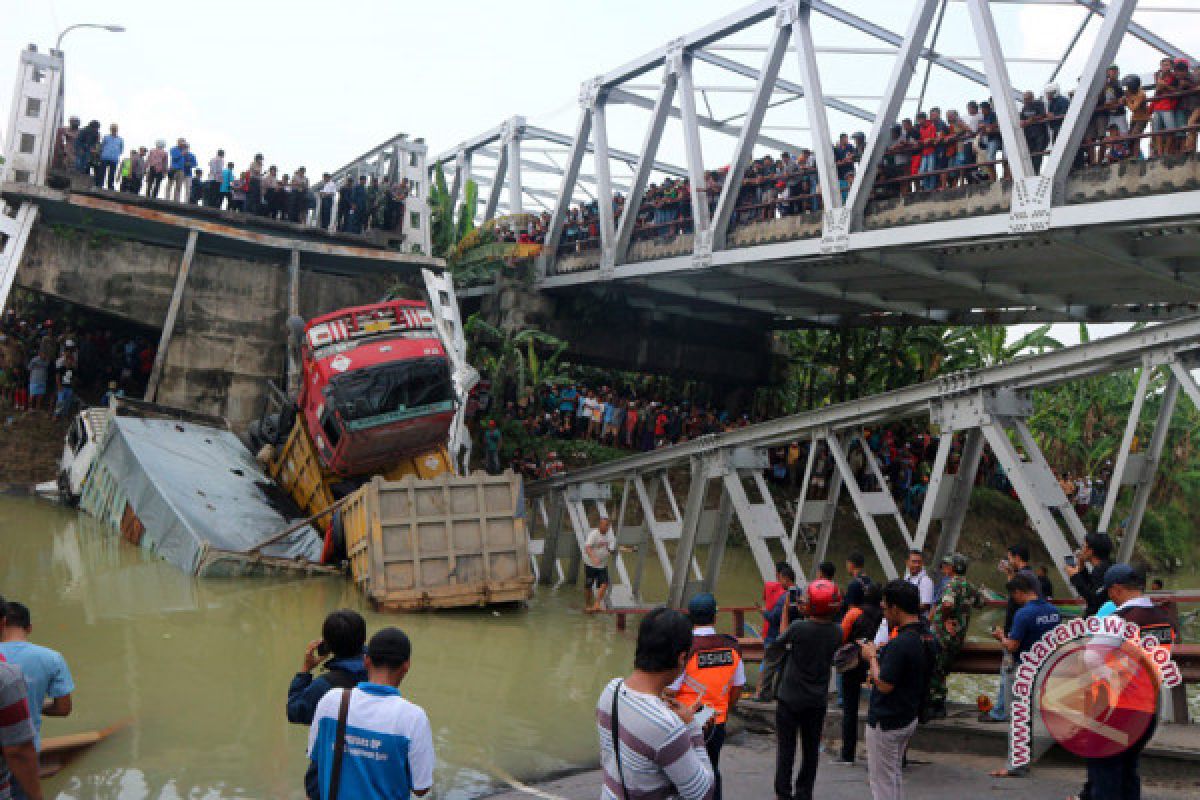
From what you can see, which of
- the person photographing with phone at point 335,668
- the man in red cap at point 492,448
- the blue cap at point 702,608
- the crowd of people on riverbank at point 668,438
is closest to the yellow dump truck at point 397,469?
the man in red cap at point 492,448

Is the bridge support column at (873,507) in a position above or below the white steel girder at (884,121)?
below

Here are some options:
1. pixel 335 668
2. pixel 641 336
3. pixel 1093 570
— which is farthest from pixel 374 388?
pixel 641 336

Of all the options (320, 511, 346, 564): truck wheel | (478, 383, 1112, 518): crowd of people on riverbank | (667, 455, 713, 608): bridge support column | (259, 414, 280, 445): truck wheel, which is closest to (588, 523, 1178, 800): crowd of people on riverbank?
(667, 455, 713, 608): bridge support column

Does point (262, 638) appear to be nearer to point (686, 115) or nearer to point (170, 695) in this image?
point (170, 695)

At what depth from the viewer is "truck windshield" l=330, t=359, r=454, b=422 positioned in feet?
48.2

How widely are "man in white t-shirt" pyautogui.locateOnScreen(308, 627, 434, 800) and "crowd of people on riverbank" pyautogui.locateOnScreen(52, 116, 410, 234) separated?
1877 cm

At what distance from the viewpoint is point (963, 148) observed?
14.3 m

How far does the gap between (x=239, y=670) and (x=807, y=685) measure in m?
6.00

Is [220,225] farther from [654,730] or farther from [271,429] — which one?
[654,730]

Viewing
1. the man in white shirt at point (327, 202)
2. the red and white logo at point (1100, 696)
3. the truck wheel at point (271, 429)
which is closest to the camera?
the red and white logo at point (1100, 696)

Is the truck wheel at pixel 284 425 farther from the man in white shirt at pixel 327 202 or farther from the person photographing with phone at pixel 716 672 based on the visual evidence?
the person photographing with phone at pixel 716 672

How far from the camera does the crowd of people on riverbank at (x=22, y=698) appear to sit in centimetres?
365

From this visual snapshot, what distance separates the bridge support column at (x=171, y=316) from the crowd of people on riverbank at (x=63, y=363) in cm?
96

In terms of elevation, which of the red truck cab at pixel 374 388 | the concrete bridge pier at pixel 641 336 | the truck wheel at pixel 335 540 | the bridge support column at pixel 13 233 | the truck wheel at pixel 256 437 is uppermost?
the bridge support column at pixel 13 233
